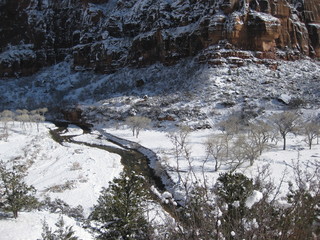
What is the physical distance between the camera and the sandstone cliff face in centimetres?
6275

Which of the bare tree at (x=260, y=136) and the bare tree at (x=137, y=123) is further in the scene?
the bare tree at (x=137, y=123)

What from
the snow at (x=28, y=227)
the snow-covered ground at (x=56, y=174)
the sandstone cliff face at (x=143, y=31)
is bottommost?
the snow-covered ground at (x=56, y=174)

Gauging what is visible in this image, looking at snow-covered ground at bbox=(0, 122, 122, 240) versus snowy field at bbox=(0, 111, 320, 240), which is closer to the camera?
snow-covered ground at bbox=(0, 122, 122, 240)

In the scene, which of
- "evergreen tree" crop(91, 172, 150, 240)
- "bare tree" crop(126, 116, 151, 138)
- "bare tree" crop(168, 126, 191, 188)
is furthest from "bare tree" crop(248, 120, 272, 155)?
"bare tree" crop(126, 116, 151, 138)

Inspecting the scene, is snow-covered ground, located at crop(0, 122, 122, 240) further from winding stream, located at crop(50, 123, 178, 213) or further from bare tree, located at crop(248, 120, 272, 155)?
bare tree, located at crop(248, 120, 272, 155)

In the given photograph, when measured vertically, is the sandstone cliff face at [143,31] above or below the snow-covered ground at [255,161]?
above

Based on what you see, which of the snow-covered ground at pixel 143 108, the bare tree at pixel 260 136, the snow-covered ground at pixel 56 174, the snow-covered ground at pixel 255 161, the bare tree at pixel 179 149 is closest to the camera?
the bare tree at pixel 179 149

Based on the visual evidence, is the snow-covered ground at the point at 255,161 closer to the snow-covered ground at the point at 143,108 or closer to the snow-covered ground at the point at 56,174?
the snow-covered ground at the point at 143,108

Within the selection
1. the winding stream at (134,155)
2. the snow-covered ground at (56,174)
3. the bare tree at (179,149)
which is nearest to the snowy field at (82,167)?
the snow-covered ground at (56,174)

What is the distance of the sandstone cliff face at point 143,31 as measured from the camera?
6275 cm

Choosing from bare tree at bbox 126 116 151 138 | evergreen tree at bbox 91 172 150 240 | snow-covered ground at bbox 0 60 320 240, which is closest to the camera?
evergreen tree at bbox 91 172 150 240

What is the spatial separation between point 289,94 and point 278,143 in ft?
72.4

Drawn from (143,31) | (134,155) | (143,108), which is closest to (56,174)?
(134,155)

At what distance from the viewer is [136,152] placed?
109 ft
